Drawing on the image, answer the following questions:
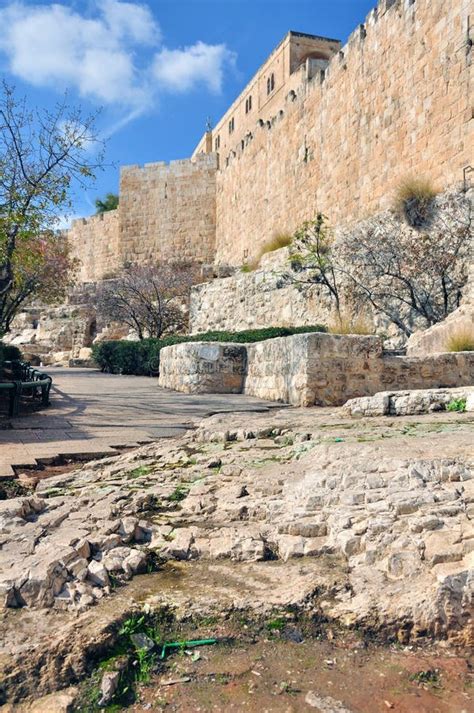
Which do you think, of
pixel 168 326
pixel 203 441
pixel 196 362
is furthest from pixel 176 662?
pixel 168 326

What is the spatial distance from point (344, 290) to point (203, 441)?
8899 millimetres

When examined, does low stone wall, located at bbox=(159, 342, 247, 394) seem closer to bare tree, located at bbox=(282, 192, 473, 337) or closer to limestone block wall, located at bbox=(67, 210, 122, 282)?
bare tree, located at bbox=(282, 192, 473, 337)

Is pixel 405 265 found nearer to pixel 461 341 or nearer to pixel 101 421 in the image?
pixel 461 341

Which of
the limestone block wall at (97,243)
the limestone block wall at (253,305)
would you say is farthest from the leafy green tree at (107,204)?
the limestone block wall at (253,305)

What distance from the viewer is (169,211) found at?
32.6 m

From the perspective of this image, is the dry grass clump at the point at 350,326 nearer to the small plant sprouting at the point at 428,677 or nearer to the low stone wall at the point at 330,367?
the low stone wall at the point at 330,367

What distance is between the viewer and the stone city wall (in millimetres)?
31500

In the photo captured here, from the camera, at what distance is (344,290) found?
13289 mm

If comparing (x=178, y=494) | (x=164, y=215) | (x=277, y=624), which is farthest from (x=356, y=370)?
(x=164, y=215)

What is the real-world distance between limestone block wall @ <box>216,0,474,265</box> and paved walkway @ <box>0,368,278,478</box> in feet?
23.8

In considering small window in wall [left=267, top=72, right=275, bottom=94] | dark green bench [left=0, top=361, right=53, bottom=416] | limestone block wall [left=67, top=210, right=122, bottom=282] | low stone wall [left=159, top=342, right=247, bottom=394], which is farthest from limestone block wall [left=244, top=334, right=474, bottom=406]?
limestone block wall [left=67, top=210, right=122, bottom=282]

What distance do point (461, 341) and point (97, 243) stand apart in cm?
3242

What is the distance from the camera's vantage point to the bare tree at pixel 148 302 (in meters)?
21.9

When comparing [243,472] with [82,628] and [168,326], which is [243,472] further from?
[168,326]
